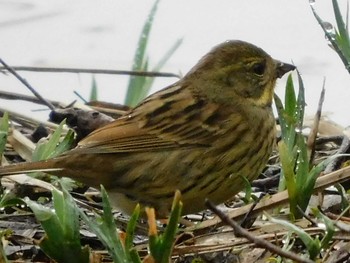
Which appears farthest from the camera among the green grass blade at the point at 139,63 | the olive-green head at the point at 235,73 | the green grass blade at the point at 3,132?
the green grass blade at the point at 139,63

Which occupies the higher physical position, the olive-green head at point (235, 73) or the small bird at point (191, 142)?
the olive-green head at point (235, 73)

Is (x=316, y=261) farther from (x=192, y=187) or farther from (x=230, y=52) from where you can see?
(x=230, y=52)

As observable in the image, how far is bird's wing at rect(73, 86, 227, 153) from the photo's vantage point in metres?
3.72

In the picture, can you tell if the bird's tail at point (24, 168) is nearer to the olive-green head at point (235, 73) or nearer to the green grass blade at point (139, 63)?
the olive-green head at point (235, 73)

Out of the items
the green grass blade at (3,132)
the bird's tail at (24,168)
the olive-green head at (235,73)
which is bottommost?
the bird's tail at (24,168)

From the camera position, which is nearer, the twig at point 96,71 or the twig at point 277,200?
the twig at point 277,200

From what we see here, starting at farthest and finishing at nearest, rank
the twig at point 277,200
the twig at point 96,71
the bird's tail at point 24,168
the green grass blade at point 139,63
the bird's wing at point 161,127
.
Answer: the green grass blade at point 139,63, the twig at point 96,71, the bird's wing at point 161,127, the bird's tail at point 24,168, the twig at point 277,200

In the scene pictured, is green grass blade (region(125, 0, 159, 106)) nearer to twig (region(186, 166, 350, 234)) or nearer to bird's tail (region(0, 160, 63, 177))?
bird's tail (region(0, 160, 63, 177))

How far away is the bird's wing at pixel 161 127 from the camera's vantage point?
3717 millimetres

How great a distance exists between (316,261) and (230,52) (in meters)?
1.43

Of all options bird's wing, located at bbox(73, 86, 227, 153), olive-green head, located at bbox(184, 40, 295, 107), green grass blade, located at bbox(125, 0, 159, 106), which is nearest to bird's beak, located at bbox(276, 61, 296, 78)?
olive-green head, located at bbox(184, 40, 295, 107)

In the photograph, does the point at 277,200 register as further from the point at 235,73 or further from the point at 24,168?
the point at 235,73

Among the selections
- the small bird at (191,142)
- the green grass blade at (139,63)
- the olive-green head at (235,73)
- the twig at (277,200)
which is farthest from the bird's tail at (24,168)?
the green grass blade at (139,63)

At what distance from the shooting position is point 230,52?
4.14m
